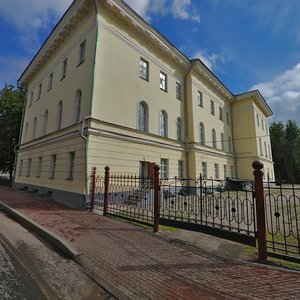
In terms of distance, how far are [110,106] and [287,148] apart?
148ft

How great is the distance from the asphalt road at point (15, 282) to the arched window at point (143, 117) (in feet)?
36.1

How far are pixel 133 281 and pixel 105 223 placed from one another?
13.5 ft

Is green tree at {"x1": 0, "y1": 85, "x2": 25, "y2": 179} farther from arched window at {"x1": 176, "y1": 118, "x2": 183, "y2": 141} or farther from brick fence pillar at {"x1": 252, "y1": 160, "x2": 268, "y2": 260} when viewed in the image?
brick fence pillar at {"x1": 252, "y1": 160, "x2": 268, "y2": 260}

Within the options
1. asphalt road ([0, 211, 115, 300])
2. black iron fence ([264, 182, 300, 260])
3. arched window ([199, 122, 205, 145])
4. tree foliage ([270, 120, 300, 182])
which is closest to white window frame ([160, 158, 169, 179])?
arched window ([199, 122, 205, 145])

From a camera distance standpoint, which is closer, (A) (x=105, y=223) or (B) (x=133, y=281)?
(B) (x=133, y=281)

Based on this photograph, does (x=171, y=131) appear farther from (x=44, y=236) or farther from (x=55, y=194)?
(x=44, y=236)

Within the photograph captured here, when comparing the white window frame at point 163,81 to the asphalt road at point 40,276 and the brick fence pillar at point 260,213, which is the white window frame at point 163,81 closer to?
the brick fence pillar at point 260,213

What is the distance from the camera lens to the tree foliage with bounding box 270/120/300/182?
43344mm

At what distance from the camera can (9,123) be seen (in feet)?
84.4

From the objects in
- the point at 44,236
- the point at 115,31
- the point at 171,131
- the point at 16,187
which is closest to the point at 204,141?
the point at 171,131

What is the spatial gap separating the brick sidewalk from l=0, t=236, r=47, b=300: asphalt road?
3.20 feet

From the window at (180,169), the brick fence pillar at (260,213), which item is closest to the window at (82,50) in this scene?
the window at (180,169)

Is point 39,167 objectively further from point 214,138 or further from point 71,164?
point 214,138

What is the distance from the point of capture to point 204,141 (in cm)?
2072
